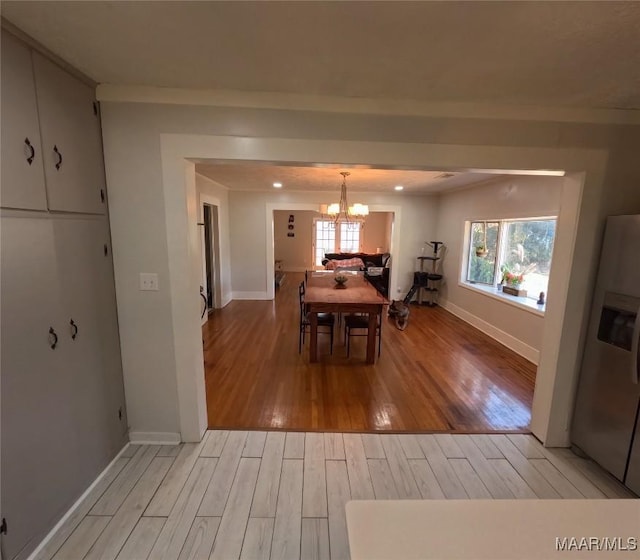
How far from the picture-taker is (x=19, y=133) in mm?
1325

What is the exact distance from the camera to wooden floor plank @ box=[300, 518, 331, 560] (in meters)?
1.47

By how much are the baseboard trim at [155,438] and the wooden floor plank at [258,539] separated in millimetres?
895

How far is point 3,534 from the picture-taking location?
1.28 metres

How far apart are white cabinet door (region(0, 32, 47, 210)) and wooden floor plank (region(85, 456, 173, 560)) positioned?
1647 millimetres

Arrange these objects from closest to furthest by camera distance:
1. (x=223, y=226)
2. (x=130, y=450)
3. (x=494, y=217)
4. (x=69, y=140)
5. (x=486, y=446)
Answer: (x=69, y=140)
(x=130, y=450)
(x=486, y=446)
(x=494, y=217)
(x=223, y=226)

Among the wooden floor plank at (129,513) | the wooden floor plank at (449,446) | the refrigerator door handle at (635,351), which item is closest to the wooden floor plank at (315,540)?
the wooden floor plank at (129,513)

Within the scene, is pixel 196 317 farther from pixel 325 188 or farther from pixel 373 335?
pixel 325 188

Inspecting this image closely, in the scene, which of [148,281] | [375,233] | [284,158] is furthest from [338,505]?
[375,233]

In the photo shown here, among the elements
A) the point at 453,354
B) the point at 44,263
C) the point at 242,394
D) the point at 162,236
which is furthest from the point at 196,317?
the point at 453,354

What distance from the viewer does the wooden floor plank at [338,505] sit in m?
1.51

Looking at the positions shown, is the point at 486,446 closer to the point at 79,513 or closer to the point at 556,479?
the point at 556,479

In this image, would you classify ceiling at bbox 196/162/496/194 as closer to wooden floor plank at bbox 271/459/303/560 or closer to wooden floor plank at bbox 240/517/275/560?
wooden floor plank at bbox 271/459/303/560

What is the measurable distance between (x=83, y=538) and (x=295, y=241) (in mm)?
10261

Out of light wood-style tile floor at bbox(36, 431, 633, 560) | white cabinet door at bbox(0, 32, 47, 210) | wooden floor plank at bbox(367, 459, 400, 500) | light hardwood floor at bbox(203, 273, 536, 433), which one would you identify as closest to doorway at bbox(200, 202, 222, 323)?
light hardwood floor at bbox(203, 273, 536, 433)
